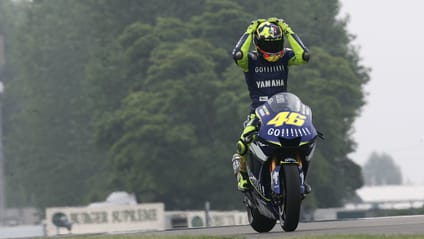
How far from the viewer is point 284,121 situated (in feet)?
48.2

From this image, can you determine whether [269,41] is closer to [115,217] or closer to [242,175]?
[242,175]

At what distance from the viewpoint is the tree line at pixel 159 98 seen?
6550 centimetres

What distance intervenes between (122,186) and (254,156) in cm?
5342

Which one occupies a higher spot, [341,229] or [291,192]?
[291,192]

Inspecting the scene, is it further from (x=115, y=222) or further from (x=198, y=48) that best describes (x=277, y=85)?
(x=198, y=48)

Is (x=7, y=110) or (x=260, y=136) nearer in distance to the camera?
(x=260, y=136)

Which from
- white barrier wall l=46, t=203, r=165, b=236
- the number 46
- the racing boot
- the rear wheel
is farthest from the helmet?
white barrier wall l=46, t=203, r=165, b=236

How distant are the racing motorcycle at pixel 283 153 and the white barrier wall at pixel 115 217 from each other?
4067cm

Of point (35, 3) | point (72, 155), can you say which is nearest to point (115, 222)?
point (72, 155)

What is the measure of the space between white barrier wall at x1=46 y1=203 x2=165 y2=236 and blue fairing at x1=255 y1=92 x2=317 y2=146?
41010 mm

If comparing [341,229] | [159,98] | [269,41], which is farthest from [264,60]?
[159,98]

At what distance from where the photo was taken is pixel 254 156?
1543 centimetres

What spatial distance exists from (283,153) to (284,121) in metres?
0.38

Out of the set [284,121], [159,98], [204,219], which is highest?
[159,98]
